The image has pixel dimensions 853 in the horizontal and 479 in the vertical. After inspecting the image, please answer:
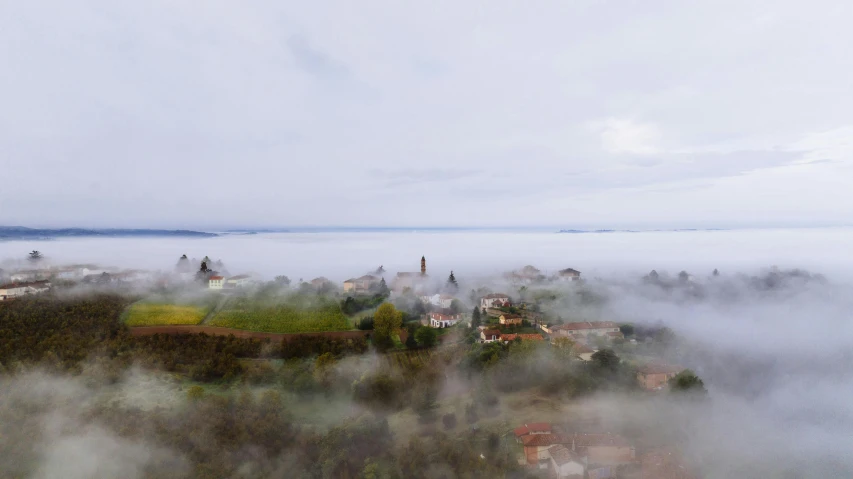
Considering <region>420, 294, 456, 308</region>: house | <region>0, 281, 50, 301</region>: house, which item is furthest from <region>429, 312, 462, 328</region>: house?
<region>0, 281, 50, 301</region>: house


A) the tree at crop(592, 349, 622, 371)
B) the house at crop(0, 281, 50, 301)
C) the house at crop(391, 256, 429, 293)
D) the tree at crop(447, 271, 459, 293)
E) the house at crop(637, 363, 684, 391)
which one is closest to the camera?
the house at crop(637, 363, 684, 391)

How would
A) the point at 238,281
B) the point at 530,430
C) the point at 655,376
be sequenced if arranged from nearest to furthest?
the point at 530,430 → the point at 655,376 → the point at 238,281

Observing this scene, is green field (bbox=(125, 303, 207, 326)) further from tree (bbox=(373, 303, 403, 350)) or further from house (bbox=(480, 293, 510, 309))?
house (bbox=(480, 293, 510, 309))

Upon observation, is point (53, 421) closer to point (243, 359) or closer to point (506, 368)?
point (243, 359)

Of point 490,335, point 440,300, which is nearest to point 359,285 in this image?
point 440,300

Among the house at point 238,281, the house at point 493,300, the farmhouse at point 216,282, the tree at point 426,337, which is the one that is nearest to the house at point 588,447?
the tree at point 426,337

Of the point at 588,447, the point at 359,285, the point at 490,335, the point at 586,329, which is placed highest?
the point at 359,285

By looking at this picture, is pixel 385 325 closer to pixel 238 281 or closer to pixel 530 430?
pixel 530 430
